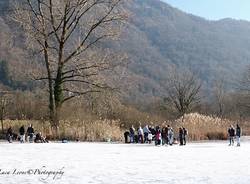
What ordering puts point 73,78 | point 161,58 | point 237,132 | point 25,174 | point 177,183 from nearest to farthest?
1. point 177,183
2. point 25,174
3. point 237,132
4. point 73,78
5. point 161,58

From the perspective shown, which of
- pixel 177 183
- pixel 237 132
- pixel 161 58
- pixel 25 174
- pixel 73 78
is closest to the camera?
pixel 177 183

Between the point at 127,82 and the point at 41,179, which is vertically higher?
the point at 127,82

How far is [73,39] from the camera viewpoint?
33.5 meters

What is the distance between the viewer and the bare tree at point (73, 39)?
105 feet

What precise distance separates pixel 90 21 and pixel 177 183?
71.1ft

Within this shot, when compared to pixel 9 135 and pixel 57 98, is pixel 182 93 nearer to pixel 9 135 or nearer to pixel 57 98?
pixel 57 98

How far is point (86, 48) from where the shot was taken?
32.6 metres

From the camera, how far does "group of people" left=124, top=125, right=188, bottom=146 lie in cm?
3132

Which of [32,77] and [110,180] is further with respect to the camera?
[32,77]

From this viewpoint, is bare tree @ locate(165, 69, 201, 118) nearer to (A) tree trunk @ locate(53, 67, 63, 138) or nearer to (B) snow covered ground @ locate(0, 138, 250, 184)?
(A) tree trunk @ locate(53, 67, 63, 138)

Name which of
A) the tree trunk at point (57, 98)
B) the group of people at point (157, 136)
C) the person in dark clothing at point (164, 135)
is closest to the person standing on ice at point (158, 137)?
the group of people at point (157, 136)

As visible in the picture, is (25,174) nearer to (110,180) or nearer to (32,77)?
(110,180)

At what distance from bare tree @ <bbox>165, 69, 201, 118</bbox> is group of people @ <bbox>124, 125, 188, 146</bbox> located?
34358mm

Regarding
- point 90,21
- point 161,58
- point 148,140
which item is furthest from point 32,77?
point 161,58
